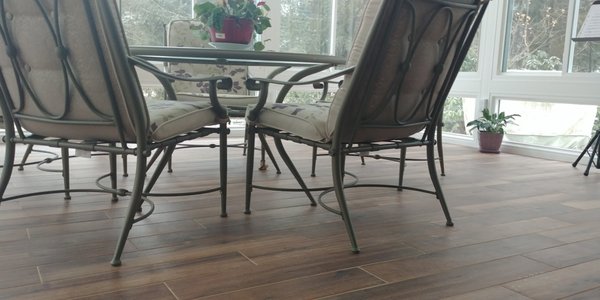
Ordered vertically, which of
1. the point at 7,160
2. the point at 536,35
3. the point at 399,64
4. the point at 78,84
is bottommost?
the point at 7,160

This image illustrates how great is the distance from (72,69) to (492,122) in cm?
355

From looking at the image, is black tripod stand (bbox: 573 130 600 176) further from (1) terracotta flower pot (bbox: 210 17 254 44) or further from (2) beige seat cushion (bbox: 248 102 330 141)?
(1) terracotta flower pot (bbox: 210 17 254 44)

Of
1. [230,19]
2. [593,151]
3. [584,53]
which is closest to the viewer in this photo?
[230,19]

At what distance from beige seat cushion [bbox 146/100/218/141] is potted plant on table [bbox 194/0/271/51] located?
529 mm

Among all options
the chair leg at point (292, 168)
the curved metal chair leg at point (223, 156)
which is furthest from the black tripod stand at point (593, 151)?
the curved metal chair leg at point (223, 156)

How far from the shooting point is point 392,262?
1.70 meters

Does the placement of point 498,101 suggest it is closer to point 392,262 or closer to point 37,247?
point 392,262

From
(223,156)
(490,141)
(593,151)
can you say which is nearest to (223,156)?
(223,156)

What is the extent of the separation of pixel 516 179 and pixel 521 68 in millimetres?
1545

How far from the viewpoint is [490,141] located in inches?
168

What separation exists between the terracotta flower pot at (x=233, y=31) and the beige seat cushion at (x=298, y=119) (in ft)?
1.65

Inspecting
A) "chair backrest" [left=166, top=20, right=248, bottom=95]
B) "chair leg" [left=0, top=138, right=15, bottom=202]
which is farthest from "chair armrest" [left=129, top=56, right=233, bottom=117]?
"chair backrest" [left=166, top=20, right=248, bottom=95]

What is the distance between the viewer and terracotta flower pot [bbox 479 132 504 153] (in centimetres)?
425

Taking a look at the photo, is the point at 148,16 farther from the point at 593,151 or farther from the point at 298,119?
the point at 593,151
